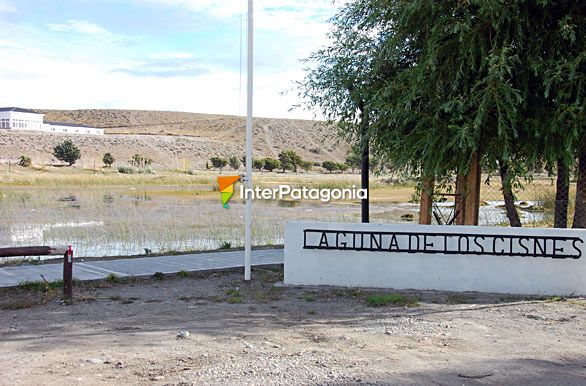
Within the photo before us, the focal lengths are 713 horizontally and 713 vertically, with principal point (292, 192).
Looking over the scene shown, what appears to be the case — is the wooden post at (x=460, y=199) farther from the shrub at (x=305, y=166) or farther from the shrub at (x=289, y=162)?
the shrub at (x=305, y=166)

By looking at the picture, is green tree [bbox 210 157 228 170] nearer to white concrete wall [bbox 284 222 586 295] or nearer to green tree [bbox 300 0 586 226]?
green tree [bbox 300 0 586 226]

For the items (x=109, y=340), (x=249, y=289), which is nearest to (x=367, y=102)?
(x=249, y=289)

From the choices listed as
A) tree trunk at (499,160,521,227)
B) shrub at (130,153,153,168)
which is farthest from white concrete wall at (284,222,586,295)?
shrub at (130,153,153,168)

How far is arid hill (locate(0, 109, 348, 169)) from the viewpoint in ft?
252

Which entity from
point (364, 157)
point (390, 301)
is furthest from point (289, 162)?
point (390, 301)

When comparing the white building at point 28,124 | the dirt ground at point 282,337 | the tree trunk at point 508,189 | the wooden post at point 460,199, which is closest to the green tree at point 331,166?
the white building at point 28,124

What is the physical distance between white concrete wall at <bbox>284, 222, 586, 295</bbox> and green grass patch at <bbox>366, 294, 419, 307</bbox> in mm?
864

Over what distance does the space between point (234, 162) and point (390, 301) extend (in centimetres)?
6659

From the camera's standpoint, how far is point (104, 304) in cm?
1000

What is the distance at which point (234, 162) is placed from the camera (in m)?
76.2

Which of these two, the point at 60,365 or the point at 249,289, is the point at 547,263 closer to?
the point at 249,289

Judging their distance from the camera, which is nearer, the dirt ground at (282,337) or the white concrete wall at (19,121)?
the dirt ground at (282,337)

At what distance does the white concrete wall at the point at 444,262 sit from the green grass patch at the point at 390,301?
864mm

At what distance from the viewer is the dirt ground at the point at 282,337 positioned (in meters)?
6.65
